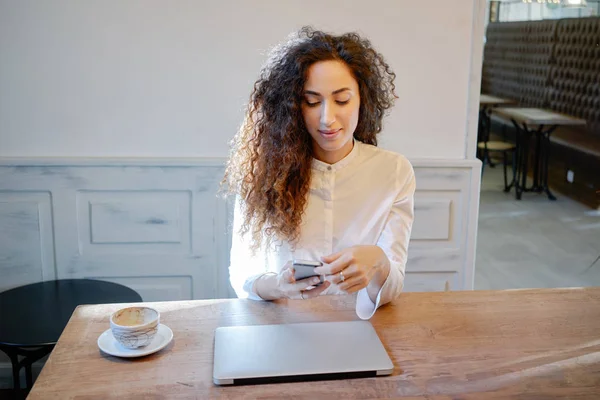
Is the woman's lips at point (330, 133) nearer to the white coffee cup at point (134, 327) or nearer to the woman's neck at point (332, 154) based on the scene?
the woman's neck at point (332, 154)

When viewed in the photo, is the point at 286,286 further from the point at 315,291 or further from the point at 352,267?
the point at 352,267

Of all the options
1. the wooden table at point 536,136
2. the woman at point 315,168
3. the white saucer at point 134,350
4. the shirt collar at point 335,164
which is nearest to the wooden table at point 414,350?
the white saucer at point 134,350

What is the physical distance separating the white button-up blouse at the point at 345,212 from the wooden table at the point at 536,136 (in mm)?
1525

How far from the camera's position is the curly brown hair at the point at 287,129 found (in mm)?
1732

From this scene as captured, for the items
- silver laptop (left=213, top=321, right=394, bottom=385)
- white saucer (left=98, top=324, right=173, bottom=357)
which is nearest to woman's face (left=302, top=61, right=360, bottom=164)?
silver laptop (left=213, top=321, right=394, bottom=385)

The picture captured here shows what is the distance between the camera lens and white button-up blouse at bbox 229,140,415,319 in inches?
71.2

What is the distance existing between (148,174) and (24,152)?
479mm

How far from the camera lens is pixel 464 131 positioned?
2717 mm

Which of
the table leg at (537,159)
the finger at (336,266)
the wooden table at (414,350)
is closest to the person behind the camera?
the wooden table at (414,350)

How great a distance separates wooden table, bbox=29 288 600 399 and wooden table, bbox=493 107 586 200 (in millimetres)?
1647

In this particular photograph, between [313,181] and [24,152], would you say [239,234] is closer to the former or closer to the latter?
[313,181]

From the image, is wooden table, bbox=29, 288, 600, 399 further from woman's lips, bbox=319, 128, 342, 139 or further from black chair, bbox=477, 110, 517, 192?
black chair, bbox=477, 110, 517, 192

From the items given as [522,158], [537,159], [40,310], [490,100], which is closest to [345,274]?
[40,310]

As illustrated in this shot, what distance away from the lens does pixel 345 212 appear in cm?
183
